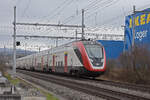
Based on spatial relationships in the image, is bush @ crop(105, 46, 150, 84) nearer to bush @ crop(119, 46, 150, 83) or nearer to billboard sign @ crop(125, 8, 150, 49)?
bush @ crop(119, 46, 150, 83)

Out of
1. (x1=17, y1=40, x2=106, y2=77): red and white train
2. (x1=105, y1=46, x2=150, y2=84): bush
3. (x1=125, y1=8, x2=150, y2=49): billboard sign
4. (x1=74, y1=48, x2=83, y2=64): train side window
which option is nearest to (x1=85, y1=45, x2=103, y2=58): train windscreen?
(x1=17, y1=40, x2=106, y2=77): red and white train

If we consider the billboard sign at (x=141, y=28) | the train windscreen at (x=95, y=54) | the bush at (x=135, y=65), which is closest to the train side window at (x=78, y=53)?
the train windscreen at (x=95, y=54)

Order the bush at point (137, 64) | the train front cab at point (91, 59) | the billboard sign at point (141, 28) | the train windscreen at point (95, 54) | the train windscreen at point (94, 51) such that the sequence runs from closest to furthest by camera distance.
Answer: the bush at point (137, 64) < the train front cab at point (91, 59) < the train windscreen at point (95, 54) < the train windscreen at point (94, 51) < the billboard sign at point (141, 28)

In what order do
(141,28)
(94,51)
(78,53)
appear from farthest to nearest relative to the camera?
1. (141,28)
2. (78,53)
3. (94,51)

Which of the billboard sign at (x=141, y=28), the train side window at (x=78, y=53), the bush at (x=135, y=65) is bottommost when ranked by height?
the bush at (x=135, y=65)

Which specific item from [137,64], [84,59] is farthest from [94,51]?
[137,64]

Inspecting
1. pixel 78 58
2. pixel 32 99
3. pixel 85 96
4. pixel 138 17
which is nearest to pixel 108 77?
pixel 78 58

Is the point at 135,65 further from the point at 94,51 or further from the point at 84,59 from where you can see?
the point at 84,59

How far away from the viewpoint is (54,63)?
1312 inches

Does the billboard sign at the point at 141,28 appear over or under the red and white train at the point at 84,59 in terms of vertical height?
over

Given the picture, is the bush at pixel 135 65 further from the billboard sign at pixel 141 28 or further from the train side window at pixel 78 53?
the billboard sign at pixel 141 28

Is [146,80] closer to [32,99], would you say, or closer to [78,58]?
[78,58]

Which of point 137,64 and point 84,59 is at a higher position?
point 84,59

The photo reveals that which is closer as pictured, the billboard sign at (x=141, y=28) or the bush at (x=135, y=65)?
the bush at (x=135, y=65)
